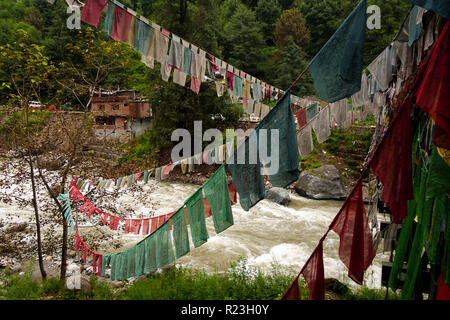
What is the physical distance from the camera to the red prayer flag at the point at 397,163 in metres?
1.97

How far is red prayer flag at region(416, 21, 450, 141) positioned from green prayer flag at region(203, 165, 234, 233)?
1.87 metres

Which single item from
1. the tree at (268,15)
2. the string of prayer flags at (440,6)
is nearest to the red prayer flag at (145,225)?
the string of prayer flags at (440,6)

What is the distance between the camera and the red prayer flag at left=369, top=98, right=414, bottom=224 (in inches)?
77.7

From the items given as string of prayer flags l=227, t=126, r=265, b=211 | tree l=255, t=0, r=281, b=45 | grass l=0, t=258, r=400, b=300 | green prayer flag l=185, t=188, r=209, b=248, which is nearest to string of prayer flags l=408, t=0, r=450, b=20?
string of prayer flags l=227, t=126, r=265, b=211

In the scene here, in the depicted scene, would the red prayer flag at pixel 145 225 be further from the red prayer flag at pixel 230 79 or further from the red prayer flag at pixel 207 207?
the red prayer flag at pixel 230 79

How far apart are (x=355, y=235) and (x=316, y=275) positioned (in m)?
0.52

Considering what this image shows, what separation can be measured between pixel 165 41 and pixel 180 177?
12.8 m

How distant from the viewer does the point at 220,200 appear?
9.91ft

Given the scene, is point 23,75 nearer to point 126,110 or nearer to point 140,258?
point 140,258

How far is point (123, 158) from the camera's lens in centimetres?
1847

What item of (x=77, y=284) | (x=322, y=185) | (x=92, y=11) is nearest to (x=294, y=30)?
(x=322, y=185)

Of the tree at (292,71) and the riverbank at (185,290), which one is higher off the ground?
the tree at (292,71)

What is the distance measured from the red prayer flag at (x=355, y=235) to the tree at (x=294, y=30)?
32.4 metres
